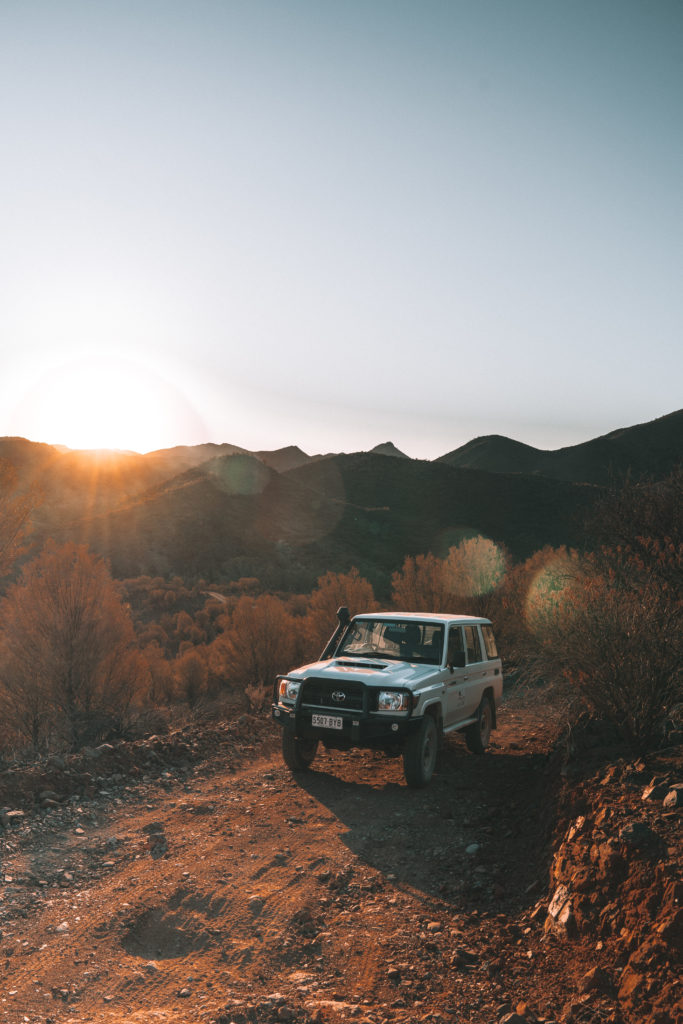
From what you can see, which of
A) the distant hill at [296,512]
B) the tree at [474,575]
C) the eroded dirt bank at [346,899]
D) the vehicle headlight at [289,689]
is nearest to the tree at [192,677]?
the tree at [474,575]

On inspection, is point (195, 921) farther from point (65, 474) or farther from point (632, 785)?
point (65, 474)

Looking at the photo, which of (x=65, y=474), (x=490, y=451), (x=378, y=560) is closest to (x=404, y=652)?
(x=378, y=560)

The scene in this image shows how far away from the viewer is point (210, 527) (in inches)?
2450

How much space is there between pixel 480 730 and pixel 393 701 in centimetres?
270

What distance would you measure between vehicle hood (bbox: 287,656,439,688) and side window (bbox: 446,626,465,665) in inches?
19.9

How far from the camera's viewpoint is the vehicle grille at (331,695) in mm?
7473

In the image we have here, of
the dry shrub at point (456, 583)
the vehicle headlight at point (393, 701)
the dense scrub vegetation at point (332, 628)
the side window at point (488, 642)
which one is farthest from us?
the dry shrub at point (456, 583)

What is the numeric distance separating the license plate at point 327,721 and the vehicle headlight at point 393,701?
0.46 m

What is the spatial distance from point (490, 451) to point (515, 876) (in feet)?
479

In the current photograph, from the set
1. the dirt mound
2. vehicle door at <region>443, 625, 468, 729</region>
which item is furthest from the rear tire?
the dirt mound

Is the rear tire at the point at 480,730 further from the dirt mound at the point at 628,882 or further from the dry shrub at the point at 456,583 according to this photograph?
the dry shrub at the point at 456,583

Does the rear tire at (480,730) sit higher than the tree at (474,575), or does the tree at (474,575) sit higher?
the tree at (474,575)

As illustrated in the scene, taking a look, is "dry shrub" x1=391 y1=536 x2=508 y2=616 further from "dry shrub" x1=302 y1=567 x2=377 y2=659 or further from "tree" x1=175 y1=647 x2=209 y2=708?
"tree" x1=175 y1=647 x2=209 y2=708

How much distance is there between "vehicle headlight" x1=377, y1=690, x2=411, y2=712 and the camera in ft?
23.9
